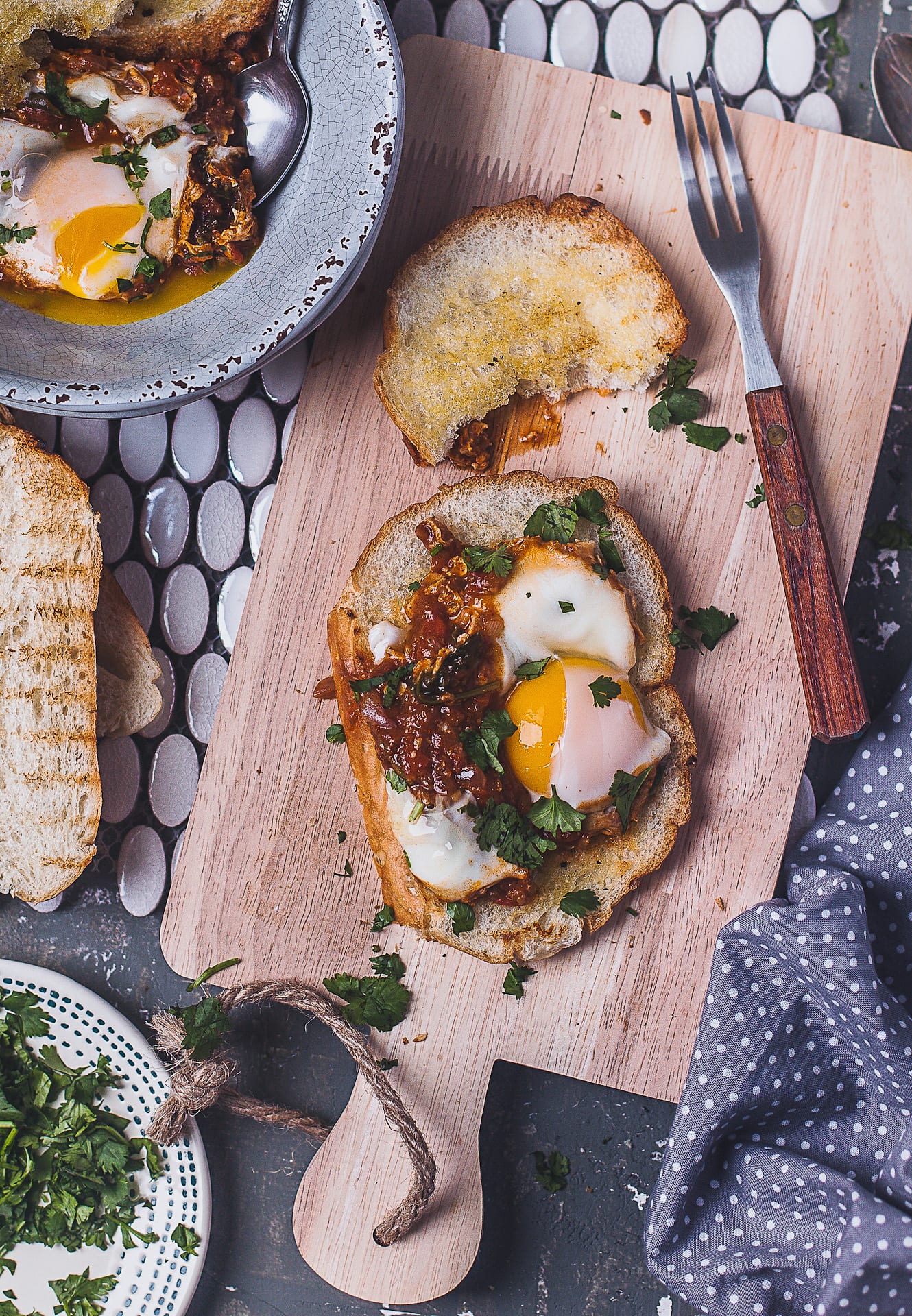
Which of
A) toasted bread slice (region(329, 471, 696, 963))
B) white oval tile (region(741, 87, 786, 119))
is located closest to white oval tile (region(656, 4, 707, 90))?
white oval tile (region(741, 87, 786, 119))

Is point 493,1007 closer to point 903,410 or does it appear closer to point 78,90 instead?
point 903,410

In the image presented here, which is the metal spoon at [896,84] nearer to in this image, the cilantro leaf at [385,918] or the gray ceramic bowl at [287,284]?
the gray ceramic bowl at [287,284]

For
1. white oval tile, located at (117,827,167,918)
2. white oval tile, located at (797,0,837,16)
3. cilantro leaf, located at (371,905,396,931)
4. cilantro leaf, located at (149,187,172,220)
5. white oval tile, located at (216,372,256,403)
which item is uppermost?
white oval tile, located at (797,0,837,16)

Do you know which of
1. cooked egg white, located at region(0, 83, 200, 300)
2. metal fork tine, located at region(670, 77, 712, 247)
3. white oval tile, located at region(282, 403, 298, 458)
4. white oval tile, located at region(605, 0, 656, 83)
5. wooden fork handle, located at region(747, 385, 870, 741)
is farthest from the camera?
white oval tile, located at region(605, 0, 656, 83)

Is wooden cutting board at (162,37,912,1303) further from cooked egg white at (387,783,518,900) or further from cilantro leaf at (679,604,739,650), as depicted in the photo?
cooked egg white at (387,783,518,900)

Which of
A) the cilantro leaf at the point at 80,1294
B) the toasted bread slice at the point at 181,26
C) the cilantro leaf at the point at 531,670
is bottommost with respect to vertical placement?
the cilantro leaf at the point at 80,1294

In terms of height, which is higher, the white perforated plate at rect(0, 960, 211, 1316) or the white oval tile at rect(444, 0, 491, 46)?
the white oval tile at rect(444, 0, 491, 46)

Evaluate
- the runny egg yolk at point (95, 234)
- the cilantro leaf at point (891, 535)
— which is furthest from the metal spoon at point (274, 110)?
the cilantro leaf at point (891, 535)
